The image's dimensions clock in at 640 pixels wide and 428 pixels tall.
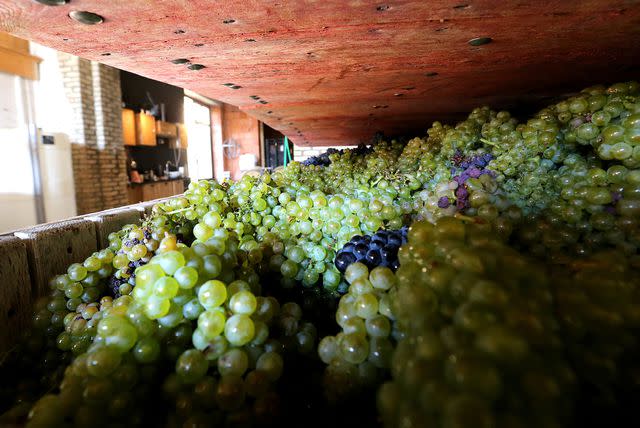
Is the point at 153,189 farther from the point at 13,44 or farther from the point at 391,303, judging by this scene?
the point at 391,303

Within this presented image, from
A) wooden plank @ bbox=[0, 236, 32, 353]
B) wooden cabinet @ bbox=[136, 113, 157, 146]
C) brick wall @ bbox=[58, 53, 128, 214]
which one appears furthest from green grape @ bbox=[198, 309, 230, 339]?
wooden cabinet @ bbox=[136, 113, 157, 146]

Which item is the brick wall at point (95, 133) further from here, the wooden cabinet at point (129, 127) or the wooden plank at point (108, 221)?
the wooden plank at point (108, 221)

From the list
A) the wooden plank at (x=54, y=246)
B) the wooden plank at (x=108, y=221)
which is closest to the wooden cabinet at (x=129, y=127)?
the wooden plank at (x=108, y=221)

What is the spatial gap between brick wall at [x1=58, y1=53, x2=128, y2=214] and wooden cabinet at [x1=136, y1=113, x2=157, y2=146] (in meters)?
0.83

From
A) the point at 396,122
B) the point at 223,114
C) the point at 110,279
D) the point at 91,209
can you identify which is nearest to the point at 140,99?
the point at 91,209

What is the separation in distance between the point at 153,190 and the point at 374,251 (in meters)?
8.41

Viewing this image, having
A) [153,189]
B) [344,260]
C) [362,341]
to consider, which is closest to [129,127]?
[153,189]

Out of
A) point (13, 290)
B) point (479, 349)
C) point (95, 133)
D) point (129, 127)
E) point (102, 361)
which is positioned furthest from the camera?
point (129, 127)

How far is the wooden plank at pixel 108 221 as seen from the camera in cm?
128

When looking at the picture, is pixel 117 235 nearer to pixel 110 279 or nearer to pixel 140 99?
pixel 110 279

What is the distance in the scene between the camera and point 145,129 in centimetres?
770

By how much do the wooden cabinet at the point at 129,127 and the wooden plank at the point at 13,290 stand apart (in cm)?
692

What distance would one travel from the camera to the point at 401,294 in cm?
51

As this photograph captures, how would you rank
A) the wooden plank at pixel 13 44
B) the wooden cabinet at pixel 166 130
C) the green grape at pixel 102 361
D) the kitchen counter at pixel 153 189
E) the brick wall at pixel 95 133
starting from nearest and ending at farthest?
the green grape at pixel 102 361 < the wooden plank at pixel 13 44 < the brick wall at pixel 95 133 < the kitchen counter at pixel 153 189 < the wooden cabinet at pixel 166 130
